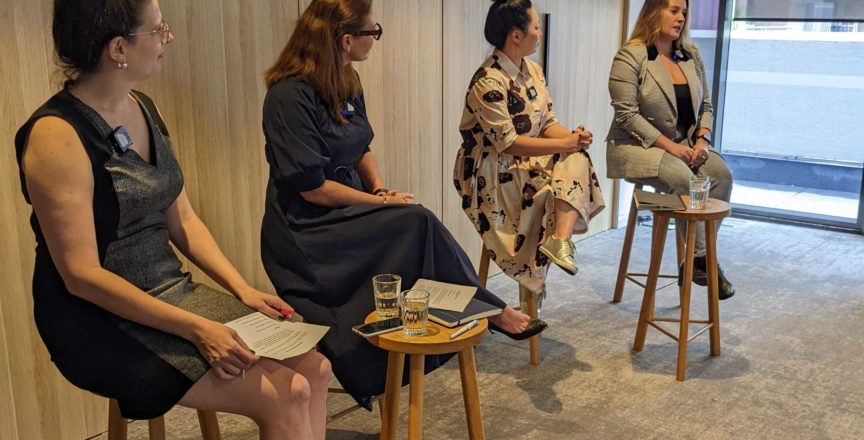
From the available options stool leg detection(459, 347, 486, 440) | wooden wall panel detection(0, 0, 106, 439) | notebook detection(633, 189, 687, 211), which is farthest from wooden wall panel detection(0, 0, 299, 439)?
notebook detection(633, 189, 687, 211)

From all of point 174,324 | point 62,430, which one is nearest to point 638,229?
point 62,430

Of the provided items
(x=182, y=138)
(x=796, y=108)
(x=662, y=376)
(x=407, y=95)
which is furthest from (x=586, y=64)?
(x=182, y=138)

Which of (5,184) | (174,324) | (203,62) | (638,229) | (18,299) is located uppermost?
(203,62)

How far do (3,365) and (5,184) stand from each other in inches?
20.2

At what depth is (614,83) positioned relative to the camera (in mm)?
3633

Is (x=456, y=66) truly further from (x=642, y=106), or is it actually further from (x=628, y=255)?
(x=628, y=255)

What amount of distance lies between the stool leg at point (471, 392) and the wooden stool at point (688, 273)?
A: 1.18 meters

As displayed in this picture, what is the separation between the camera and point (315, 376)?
75.7 inches

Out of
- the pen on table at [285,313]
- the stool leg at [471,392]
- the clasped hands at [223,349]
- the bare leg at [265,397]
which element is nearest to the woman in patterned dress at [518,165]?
the stool leg at [471,392]

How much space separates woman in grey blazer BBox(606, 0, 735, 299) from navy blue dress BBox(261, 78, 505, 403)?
1.49 meters

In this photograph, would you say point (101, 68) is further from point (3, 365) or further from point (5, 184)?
point (3, 365)

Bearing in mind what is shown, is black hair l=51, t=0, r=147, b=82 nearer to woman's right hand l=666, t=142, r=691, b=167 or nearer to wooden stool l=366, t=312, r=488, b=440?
wooden stool l=366, t=312, r=488, b=440

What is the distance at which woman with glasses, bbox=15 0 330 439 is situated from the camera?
5.36ft

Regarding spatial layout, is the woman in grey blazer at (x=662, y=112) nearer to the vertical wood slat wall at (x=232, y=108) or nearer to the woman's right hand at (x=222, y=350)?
the vertical wood slat wall at (x=232, y=108)
